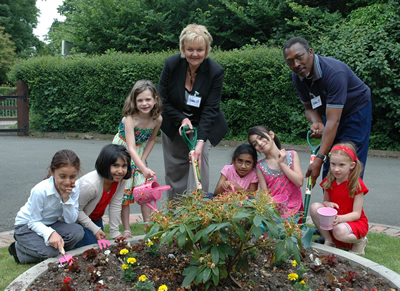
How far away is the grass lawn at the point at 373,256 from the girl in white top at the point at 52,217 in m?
0.11

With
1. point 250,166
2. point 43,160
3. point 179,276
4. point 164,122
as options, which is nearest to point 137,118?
point 164,122

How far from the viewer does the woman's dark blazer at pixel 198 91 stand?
4102 millimetres

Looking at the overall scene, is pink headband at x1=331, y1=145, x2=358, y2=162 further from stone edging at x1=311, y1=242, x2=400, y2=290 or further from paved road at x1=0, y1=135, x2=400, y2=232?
paved road at x1=0, y1=135, x2=400, y2=232

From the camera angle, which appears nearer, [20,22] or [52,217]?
[52,217]

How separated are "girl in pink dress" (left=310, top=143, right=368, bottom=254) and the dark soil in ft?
1.79

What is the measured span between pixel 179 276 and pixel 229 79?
29.8ft

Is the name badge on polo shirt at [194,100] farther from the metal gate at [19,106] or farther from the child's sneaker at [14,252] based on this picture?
the metal gate at [19,106]

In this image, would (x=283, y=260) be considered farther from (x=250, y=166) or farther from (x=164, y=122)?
(x=164, y=122)

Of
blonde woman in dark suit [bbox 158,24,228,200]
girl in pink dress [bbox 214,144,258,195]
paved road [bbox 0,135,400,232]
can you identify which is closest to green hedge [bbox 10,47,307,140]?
paved road [bbox 0,135,400,232]

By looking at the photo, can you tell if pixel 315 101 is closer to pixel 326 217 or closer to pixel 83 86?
pixel 326 217

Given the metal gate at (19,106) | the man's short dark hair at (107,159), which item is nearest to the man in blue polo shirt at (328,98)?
the man's short dark hair at (107,159)

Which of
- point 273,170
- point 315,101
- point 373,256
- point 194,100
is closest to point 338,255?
point 373,256

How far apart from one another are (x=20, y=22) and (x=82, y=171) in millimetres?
38700

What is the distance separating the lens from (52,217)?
3371 millimetres
